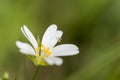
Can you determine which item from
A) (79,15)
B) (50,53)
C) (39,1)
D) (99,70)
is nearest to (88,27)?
(79,15)

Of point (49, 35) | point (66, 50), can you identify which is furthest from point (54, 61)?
point (49, 35)

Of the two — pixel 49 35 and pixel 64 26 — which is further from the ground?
pixel 64 26

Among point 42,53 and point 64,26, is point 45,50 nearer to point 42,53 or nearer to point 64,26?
point 42,53

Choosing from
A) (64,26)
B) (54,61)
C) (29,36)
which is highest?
(64,26)

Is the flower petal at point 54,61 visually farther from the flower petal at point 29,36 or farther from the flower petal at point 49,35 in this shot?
the flower petal at point 49,35

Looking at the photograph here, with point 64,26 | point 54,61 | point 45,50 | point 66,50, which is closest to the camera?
point 54,61

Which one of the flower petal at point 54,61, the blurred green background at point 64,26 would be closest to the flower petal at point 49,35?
the flower petal at point 54,61
